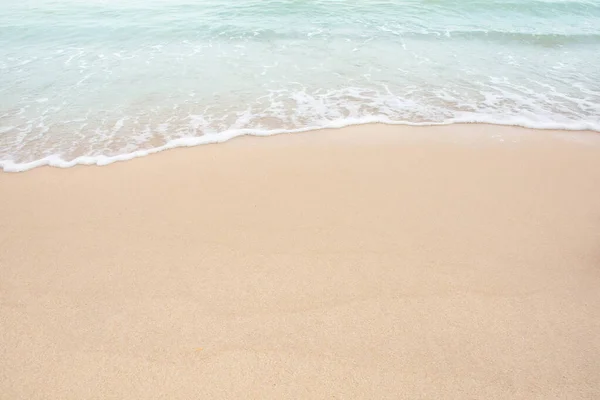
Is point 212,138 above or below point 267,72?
below

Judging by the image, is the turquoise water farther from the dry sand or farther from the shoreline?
the dry sand

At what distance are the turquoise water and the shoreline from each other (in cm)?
3

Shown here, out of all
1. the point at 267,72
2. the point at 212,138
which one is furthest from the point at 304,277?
the point at 267,72

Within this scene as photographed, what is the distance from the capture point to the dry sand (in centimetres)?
209

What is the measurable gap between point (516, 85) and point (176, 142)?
5552 mm

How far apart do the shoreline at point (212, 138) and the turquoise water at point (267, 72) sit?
3 cm

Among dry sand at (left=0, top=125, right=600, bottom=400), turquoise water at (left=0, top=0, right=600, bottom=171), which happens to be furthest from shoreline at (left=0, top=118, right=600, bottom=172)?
dry sand at (left=0, top=125, right=600, bottom=400)

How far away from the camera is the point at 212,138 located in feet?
15.3

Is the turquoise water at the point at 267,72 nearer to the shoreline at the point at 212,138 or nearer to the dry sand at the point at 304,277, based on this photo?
the shoreline at the point at 212,138

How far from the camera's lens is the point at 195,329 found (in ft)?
7.64

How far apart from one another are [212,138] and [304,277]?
263 centimetres

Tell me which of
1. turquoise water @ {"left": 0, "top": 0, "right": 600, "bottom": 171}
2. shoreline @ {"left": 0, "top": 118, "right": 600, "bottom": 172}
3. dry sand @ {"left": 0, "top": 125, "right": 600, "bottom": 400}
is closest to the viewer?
dry sand @ {"left": 0, "top": 125, "right": 600, "bottom": 400}

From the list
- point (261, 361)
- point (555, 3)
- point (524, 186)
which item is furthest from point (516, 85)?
point (555, 3)

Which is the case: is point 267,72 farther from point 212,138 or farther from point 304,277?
point 304,277
